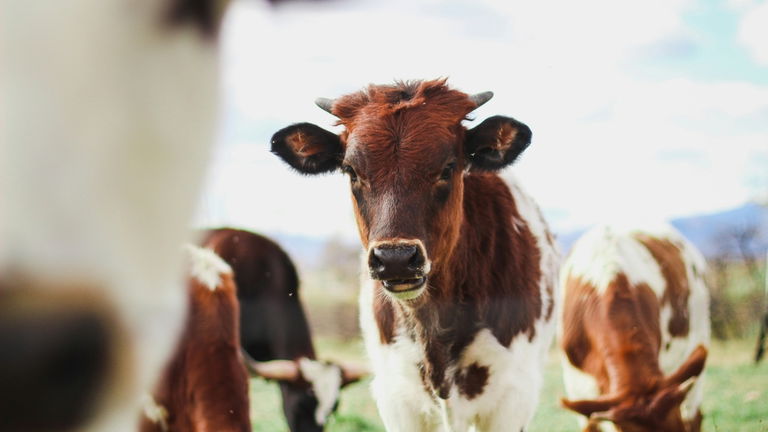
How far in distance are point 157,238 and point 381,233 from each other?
195 centimetres

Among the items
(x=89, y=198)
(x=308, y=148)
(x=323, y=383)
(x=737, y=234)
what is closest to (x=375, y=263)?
(x=308, y=148)

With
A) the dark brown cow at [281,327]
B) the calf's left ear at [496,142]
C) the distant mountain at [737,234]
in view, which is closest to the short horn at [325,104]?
the calf's left ear at [496,142]

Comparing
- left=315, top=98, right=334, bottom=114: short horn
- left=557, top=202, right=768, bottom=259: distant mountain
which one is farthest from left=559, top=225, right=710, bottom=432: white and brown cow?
left=557, top=202, right=768, bottom=259: distant mountain

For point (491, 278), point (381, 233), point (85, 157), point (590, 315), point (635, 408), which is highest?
point (85, 157)

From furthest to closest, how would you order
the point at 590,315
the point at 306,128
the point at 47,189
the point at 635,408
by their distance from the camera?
the point at 590,315, the point at 635,408, the point at 306,128, the point at 47,189

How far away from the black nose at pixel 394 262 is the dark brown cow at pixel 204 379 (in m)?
1.06

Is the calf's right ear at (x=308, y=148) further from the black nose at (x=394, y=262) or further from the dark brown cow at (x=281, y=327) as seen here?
the dark brown cow at (x=281, y=327)

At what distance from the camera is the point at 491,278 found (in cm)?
294

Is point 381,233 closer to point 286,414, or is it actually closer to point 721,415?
point 286,414

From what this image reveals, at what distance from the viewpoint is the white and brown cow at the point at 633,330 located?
3385 millimetres

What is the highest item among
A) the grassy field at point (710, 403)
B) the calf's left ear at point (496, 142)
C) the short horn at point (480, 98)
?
the short horn at point (480, 98)

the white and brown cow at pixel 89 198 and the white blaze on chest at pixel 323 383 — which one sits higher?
the white and brown cow at pixel 89 198

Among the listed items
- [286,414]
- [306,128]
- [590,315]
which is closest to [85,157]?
[306,128]

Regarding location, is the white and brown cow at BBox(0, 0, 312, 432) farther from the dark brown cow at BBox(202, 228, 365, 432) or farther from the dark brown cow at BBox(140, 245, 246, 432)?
the dark brown cow at BBox(202, 228, 365, 432)
